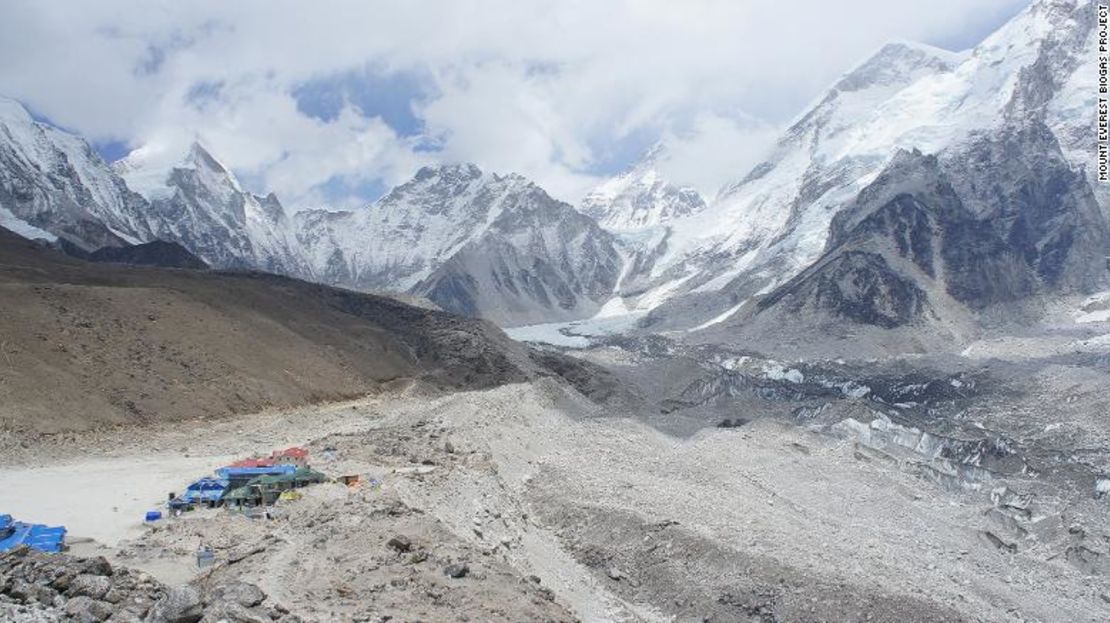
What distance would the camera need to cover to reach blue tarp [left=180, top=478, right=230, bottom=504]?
110ft

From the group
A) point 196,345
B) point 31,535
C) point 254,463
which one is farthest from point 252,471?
point 196,345

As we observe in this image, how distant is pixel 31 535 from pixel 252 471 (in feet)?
37.3

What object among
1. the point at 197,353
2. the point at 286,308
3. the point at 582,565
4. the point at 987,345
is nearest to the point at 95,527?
the point at 582,565

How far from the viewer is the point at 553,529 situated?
38125 millimetres

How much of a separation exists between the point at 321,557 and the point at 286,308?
58.9 meters

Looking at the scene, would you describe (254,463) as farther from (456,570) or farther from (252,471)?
(456,570)

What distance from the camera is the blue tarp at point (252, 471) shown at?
36781 mm

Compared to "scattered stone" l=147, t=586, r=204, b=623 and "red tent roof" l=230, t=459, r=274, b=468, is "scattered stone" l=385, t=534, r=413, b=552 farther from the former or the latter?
"red tent roof" l=230, t=459, r=274, b=468

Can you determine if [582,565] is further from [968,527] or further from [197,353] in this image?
[197,353]

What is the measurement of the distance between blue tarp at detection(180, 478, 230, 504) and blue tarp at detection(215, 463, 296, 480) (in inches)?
35.3

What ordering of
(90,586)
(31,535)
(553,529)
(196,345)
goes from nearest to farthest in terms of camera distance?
(90,586) → (31,535) → (553,529) → (196,345)

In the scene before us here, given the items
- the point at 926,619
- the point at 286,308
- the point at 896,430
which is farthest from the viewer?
the point at 286,308

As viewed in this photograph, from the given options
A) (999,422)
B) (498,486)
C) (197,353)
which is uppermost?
(197,353)

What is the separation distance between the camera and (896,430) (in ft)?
236
